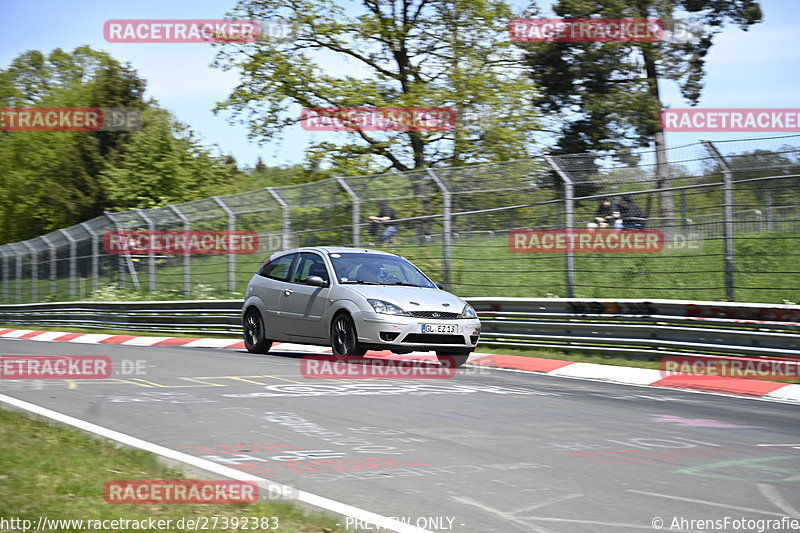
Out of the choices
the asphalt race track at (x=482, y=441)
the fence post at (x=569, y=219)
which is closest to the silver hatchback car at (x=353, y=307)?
the asphalt race track at (x=482, y=441)

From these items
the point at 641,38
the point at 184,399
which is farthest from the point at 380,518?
the point at 641,38

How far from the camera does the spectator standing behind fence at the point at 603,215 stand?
575 inches

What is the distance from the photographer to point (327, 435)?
23.9ft

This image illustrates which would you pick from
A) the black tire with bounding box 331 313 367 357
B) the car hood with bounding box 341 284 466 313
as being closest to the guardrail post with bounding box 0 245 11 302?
the black tire with bounding box 331 313 367 357

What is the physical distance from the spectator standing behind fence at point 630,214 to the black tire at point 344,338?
4544 millimetres

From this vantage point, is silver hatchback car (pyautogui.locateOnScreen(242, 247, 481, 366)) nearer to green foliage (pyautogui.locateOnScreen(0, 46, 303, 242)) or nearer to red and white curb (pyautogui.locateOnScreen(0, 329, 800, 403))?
red and white curb (pyautogui.locateOnScreen(0, 329, 800, 403))

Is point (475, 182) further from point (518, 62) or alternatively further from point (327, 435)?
point (518, 62)

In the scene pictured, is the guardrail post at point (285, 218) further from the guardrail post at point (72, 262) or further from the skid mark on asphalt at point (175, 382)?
the guardrail post at point (72, 262)

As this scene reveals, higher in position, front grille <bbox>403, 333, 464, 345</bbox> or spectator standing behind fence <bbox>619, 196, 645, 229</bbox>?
spectator standing behind fence <bbox>619, 196, 645, 229</bbox>

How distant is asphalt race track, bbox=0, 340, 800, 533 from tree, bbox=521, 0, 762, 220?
28.0 metres

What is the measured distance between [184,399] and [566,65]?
32.2 meters

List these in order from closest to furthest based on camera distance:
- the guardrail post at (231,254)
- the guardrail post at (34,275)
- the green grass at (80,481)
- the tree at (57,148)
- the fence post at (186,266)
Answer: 1. the green grass at (80,481)
2. the guardrail post at (231,254)
3. the fence post at (186,266)
4. the guardrail post at (34,275)
5. the tree at (57,148)

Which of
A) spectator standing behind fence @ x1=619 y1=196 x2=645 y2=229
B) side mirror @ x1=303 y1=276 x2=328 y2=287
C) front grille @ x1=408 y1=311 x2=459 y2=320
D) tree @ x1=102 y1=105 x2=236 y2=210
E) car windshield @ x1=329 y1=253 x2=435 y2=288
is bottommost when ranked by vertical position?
front grille @ x1=408 y1=311 x2=459 y2=320

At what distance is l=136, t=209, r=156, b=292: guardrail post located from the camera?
25.2m
